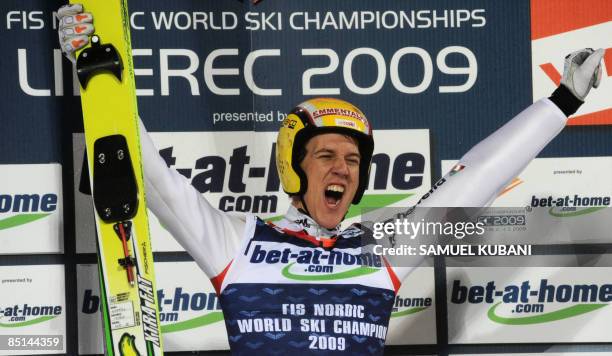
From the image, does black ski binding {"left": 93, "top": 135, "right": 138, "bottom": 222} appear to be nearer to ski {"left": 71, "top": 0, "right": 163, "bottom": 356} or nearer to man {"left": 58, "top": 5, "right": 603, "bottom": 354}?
ski {"left": 71, "top": 0, "right": 163, "bottom": 356}

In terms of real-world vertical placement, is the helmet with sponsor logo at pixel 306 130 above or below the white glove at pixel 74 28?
below

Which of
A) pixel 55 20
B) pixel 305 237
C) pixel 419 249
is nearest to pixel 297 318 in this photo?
pixel 305 237

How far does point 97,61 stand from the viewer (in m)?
4.25

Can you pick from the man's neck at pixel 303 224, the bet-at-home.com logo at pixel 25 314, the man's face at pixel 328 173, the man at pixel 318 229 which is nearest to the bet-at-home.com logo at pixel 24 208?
the bet-at-home.com logo at pixel 25 314

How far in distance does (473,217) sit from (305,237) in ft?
2.49

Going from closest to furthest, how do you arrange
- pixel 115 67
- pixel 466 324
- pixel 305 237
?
Answer: 1. pixel 115 67
2. pixel 305 237
3. pixel 466 324

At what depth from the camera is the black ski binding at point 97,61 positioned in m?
4.24

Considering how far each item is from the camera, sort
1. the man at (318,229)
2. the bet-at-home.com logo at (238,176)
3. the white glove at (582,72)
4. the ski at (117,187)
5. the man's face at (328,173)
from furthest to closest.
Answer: the bet-at-home.com logo at (238,176)
the white glove at (582,72)
the man's face at (328,173)
the man at (318,229)
the ski at (117,187)

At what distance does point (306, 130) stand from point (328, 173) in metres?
0.20

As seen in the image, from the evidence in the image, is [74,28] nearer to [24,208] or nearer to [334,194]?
[24,208]

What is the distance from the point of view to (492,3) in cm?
499

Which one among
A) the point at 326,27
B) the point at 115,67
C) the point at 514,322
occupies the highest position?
the point at 326,27

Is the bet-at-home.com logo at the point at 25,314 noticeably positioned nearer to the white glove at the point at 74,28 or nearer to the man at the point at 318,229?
the man at the point at 318,229

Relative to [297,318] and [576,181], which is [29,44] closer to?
[297,318]
